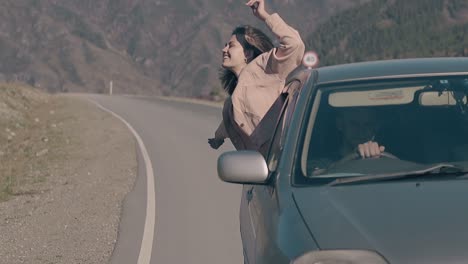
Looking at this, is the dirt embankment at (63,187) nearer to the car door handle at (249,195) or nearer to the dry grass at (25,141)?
the dry grass at (25,141)

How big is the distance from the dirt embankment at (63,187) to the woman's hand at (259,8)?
361 centimetres

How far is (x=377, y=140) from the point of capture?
533cm

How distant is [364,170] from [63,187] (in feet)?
39.7

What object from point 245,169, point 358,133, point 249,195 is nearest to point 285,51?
point 249,195

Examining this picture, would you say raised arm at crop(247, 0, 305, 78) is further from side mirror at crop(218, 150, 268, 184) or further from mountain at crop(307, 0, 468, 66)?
mountain at crop(307, 0, 468, 66)

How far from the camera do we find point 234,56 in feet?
23.9

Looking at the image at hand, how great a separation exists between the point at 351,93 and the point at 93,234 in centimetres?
659

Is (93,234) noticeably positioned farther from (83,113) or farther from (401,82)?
(83,113)

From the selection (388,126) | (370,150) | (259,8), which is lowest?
(370,150)

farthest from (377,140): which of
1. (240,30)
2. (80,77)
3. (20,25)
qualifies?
(20,25)

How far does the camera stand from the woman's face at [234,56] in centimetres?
724

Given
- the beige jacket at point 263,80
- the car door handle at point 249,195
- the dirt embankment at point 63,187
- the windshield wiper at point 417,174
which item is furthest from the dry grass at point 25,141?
the windshield wiper at point 417,174

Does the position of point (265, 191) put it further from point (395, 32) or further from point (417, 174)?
point (395, 32)

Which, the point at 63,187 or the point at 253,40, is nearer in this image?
the point at 253,40
